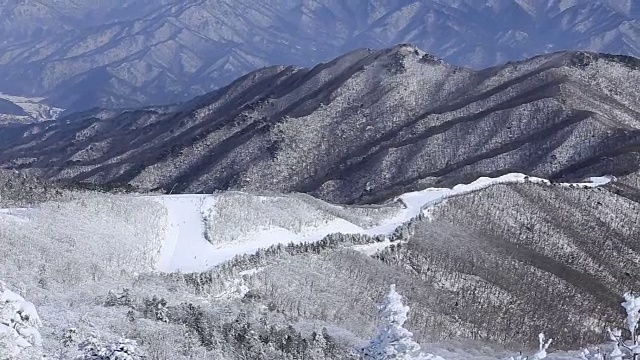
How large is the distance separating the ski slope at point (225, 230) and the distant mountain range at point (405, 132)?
109ft

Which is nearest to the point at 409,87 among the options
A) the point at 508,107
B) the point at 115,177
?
the point at 508,107

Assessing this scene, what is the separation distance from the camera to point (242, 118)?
17562 centimetres

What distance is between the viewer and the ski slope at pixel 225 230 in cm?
6281

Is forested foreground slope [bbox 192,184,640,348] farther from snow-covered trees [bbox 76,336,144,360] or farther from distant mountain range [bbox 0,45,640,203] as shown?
Answer: snow-covered trees [bbox 76,336,144,360]

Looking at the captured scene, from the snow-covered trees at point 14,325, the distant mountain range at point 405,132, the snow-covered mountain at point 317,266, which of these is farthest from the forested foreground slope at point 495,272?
the snow-covered trees at point 14,325

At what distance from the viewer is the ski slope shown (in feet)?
206

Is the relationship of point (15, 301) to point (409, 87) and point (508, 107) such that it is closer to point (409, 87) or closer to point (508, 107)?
point (508, 107)

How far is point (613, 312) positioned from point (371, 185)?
2660 inches

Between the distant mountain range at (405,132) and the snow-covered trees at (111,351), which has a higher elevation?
the distant mountain range at (405,132)

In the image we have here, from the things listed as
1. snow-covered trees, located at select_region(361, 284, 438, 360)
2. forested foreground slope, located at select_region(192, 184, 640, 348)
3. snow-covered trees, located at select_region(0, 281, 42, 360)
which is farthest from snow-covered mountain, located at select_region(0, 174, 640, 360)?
snow-covered trees, located at select_region(361, 284, 438, 360)

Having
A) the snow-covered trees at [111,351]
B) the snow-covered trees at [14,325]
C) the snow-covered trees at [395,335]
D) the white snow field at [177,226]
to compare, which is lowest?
the white snow field at [177,226]

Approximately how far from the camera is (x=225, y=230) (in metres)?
67.9

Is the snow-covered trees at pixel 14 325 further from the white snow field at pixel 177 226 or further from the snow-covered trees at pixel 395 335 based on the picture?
the white snow field at pixel 177 226

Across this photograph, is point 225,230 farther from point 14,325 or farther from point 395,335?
point 14,325
